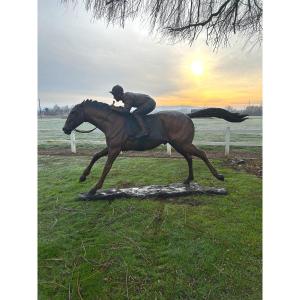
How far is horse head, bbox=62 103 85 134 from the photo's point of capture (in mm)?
1849

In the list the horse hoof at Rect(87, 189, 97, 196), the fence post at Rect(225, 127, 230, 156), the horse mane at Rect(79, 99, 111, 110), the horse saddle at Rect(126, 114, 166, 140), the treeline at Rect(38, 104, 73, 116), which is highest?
the horse mane at Rect(79, 99, 111, 110)

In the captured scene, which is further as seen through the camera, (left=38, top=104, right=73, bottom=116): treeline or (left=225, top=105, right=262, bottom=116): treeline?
(left=38, top=104, right=73, bottom=116): treeline

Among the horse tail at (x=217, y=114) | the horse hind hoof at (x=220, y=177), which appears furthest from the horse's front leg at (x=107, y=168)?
the horse hind hoof at (x=220, y=177)

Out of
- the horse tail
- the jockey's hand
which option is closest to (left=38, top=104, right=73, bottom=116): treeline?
the jockey's hand

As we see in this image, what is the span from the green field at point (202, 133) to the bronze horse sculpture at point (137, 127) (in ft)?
0.34

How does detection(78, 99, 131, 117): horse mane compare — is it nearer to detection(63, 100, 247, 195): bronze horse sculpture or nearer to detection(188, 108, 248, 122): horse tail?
detection(63, 100, 247, 195): bronze horse sculpture

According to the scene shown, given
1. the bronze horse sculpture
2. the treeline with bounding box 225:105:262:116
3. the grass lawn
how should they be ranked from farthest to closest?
the bronze horse sculpture, the treeline with bounding box 225:105:262:116, the grass lawn

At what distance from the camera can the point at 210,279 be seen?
4.58 ft

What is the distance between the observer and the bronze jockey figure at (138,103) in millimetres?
1827

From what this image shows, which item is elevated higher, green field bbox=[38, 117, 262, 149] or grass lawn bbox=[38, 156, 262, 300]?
green field bbox=[38, 117, 262, 149]

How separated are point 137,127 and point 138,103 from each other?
15 cm
